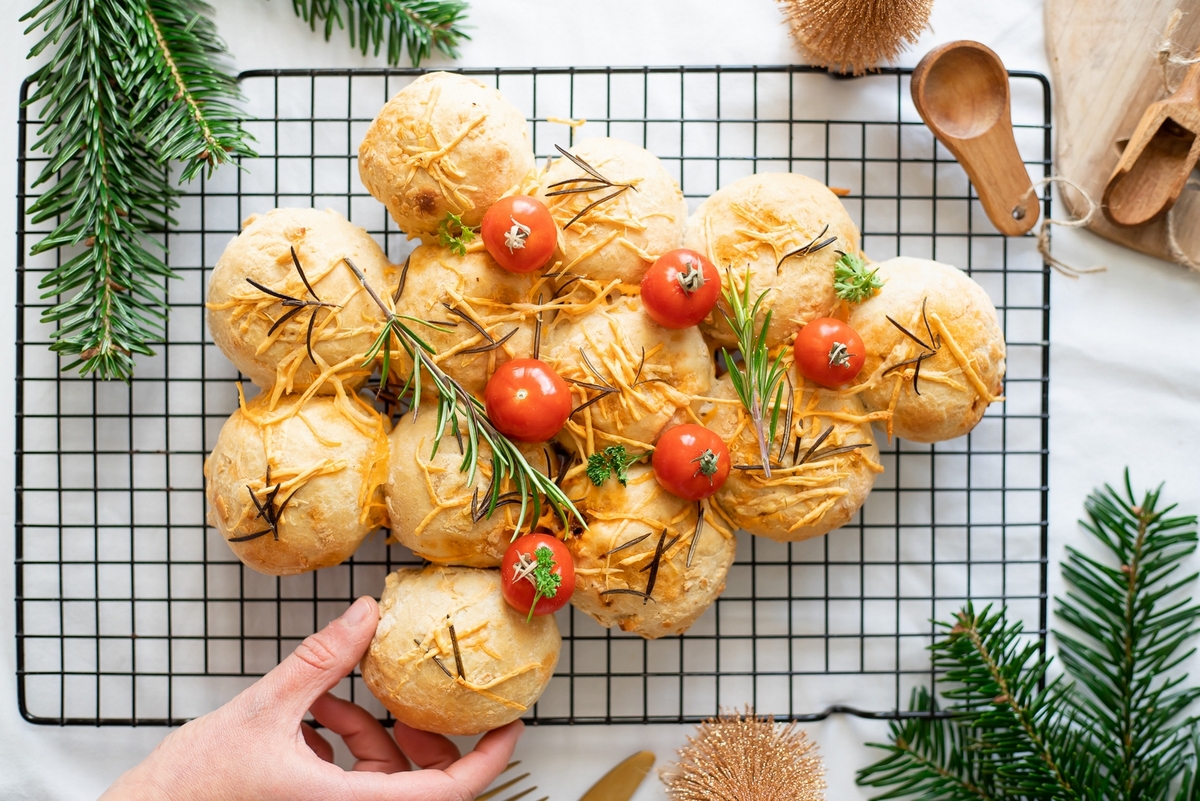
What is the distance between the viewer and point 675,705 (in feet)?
5.99

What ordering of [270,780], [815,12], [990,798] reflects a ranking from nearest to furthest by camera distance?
[270,780] → [815,12] → [990,798]

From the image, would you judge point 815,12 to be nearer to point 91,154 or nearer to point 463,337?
point 463,337

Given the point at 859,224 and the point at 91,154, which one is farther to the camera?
the point at 859,224

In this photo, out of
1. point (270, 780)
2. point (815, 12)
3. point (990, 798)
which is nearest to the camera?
point (270, 780)

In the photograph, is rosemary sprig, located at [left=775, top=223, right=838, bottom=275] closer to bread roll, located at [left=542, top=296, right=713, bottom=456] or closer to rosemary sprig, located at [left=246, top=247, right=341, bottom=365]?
bread roll, located at [left=542, top=296, right=713, bottom=456]

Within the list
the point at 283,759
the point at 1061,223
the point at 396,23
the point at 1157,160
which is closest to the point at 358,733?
the point at 283,759

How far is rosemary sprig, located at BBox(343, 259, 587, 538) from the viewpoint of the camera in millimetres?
1432

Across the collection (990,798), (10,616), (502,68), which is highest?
(502,68)

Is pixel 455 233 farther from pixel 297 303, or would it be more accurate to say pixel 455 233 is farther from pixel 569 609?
pixel 569 609

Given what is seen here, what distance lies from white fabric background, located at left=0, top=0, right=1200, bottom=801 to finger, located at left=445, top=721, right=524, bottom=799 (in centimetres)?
19

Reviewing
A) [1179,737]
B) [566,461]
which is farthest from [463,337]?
→ [1179,737]

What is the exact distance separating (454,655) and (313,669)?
29 cm

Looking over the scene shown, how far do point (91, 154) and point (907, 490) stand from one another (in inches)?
76.3

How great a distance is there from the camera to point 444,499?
147cm
